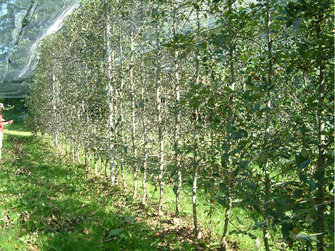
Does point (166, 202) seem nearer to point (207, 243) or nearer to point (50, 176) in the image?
point (207, 243)

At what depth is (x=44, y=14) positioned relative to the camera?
10109mm

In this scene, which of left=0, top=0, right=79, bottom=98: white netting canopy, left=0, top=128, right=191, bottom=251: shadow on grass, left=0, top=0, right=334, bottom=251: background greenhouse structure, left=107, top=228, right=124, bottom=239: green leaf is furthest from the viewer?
left=0, top=0, right=79, bottom=98: white netting canopy

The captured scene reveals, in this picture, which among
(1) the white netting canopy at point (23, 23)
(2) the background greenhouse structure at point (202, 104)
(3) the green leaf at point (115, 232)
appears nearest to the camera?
(2) the background greenhouse structure at point (202, 104)

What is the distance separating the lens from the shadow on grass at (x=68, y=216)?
4.36 meters

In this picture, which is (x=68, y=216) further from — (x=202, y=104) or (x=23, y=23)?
(x=23, y=23)

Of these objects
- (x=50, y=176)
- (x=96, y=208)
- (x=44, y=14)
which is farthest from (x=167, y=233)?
(x=44, y=14)

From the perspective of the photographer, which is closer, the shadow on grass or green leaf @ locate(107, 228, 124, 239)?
the shadow on grass

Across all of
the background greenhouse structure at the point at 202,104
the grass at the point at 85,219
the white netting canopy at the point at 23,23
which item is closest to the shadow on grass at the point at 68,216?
the grass at the point at 85,219

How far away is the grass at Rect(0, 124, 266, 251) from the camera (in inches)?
173

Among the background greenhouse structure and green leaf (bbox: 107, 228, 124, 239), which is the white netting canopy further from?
green leaf (bbox: 107, 228, 124, 239)

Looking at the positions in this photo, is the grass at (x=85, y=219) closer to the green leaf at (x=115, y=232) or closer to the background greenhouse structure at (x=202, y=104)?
the green leaf at (x=115, y=232)

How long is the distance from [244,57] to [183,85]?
2.64 meters

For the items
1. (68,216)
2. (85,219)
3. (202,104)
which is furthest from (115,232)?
(202,104)

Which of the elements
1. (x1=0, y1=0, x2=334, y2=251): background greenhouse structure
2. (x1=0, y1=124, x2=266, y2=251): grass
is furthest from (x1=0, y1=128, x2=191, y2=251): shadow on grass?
(x1=0, y1=0, x2=334, y2=251): background greenhouse structure
